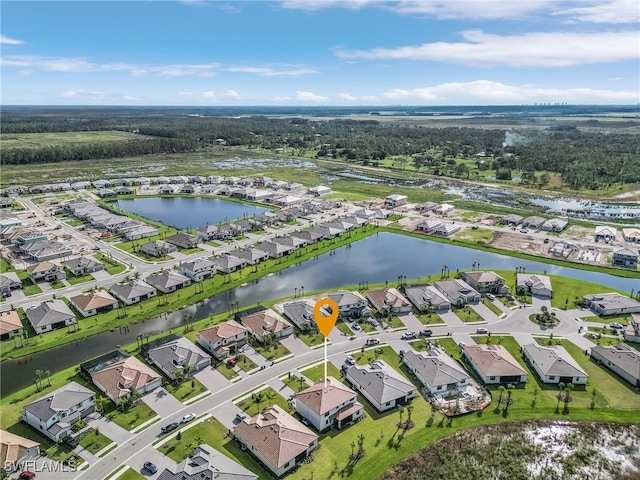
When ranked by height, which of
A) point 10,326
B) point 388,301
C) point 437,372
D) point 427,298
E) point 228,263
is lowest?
point 437,372

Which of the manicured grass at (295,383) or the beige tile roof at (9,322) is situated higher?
the beige tile roof at (9,322)

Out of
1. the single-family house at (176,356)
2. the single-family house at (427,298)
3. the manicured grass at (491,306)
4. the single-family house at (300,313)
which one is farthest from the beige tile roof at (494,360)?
the single-family house at (176,356)

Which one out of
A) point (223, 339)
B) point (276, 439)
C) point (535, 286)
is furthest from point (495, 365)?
point (223, 339)

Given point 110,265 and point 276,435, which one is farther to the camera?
point 110,265

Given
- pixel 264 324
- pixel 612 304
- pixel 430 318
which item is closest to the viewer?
pixel 264 324

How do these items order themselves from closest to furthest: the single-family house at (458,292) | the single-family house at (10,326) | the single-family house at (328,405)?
the single-family house at (328,405), the single-family house at (10,326), the single-family house at (458,292)

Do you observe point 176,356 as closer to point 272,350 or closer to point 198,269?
point 272,350

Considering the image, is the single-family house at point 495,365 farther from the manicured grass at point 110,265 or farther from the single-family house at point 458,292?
the manicured grass at point 110,265

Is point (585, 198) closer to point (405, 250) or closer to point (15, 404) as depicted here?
point (405, 250)
